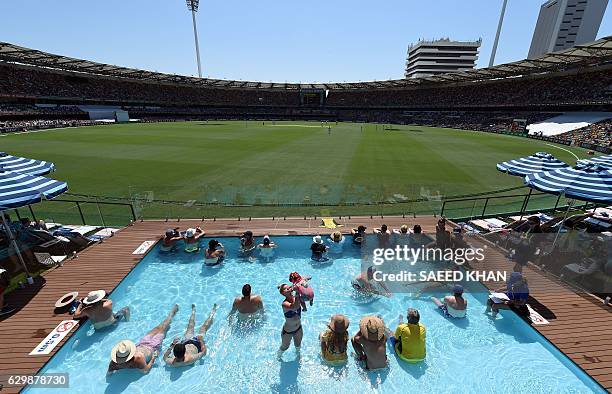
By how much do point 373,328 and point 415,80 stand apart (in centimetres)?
8354

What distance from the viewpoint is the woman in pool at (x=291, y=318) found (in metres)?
5.57

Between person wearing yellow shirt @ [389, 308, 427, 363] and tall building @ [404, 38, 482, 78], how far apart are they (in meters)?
146

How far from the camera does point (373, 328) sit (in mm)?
5066

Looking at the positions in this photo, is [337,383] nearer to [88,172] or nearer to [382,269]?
[382,269]

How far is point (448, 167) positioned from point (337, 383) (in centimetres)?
2294

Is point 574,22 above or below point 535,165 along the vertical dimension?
above

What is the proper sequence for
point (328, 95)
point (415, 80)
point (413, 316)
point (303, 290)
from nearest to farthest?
point (413, 316)
point (303, 290)
point (415, 80)
point (328, 95)

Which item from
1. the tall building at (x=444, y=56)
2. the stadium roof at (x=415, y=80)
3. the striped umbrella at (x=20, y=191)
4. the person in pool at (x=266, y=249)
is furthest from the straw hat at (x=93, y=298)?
the tall building at (x=444, y=56)

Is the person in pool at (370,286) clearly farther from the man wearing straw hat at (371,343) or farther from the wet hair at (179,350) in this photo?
the wet hair at (179,350)

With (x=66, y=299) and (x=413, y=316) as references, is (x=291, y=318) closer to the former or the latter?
(x=413, y=316)

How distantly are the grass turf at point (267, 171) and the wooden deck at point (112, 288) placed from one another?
378 centimetres

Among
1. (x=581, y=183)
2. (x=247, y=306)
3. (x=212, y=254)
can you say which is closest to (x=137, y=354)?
(x=247, y=306)

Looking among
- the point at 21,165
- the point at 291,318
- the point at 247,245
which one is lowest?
the point at 247,245

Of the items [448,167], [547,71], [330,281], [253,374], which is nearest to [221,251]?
[330,281]
